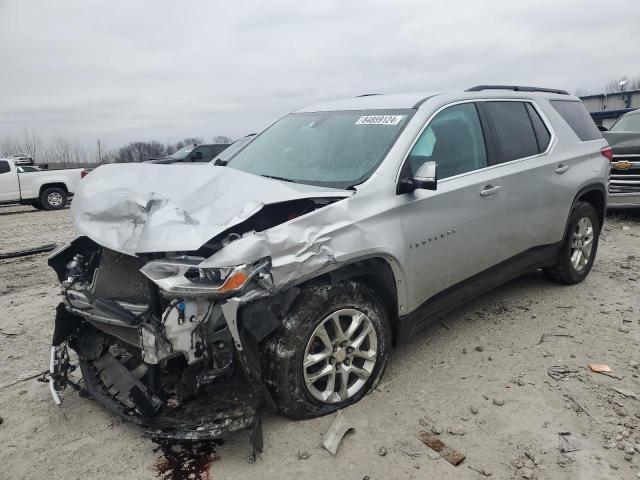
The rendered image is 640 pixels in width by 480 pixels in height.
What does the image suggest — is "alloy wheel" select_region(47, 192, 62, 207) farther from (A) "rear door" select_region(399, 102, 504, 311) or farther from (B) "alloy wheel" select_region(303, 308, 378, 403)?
(B) "alloy wheel" select_region(303, 308, 378, 403)

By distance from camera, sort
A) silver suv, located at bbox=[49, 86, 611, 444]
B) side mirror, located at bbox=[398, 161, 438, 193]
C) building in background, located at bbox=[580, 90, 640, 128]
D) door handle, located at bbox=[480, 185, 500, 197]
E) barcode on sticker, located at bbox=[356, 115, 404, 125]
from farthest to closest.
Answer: building in background, located at bbox=[580, 90, 640, 128]
door handle, located at bbox=[480, 185, 500, 197]
barcode on sticker, located at bbox=[356, 115, 404, 125]
side mirror, located at bbox=[398, 161, 438, 193]
silver suv, located at bbox=[49, 86, 611, 444]

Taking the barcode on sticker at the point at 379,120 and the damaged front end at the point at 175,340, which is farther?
the barcode on sticker at the point at 379,120

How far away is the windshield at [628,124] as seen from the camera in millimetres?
8997

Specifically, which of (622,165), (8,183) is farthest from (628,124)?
(8,183)

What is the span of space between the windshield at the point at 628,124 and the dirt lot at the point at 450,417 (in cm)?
594

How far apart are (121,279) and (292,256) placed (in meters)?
1.10

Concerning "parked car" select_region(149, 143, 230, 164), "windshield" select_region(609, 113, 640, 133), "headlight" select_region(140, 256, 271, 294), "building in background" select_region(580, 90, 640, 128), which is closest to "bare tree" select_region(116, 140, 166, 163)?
"parked car" select_region(149, 143, 230, 164)

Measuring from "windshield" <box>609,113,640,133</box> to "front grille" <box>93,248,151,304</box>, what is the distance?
9217mm

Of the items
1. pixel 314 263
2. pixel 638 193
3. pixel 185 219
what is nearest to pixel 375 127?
pixel 314 263

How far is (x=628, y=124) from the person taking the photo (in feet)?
30.2

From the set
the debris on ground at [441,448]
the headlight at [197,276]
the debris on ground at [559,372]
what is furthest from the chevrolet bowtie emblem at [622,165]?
the headlight at [197,276]

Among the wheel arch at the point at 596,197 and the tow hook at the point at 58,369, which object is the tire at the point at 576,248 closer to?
the wheel arch at the point at 596,197

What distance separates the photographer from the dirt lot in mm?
2553

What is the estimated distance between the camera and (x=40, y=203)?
1551 cm
